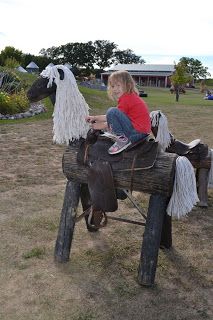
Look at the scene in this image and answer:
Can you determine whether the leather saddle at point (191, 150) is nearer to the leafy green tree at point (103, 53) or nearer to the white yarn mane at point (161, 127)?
the white yarn mane at point (161, 127)

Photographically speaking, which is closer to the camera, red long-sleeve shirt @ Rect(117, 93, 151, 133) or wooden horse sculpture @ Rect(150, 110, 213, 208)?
red long-sleeve shirt @ Rect(117, 93, 151, 133)

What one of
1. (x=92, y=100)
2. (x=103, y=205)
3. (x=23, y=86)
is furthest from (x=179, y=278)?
(x=92, y=100)

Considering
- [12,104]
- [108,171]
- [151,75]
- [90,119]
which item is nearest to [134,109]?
[90,119]

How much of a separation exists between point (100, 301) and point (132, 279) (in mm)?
519

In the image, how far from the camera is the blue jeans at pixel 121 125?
12.1ft

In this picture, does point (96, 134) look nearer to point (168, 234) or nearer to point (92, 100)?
point (168, 234)

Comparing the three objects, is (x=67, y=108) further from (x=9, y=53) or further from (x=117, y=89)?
(x=9, y=53)

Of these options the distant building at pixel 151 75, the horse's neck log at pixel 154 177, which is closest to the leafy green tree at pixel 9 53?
the distant building at pixel 151 75

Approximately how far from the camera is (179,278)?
12.7 feet

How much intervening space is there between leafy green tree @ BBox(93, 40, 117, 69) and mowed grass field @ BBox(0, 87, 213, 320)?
3822 inches

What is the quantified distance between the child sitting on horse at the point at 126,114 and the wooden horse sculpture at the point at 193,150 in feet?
5.68

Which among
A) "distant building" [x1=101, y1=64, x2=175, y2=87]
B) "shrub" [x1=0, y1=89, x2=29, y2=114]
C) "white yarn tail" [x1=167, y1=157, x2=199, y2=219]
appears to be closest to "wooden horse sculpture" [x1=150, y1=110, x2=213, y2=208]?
"white yarn tail" [x1=167, y1=157, x2=199, y2=219]

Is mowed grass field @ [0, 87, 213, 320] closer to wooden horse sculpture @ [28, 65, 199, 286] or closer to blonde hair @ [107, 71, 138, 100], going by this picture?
wooden horse sculpture @ [28, 65, 199, 286]

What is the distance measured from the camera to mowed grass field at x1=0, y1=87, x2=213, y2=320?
331 cm
